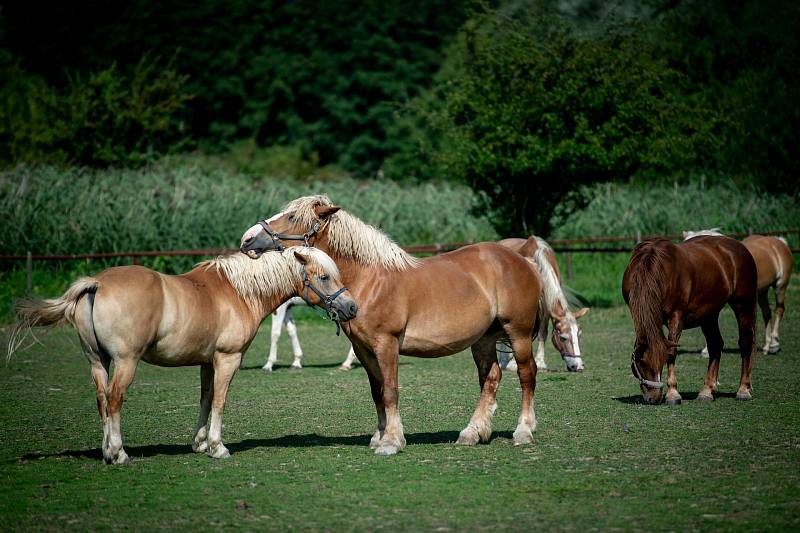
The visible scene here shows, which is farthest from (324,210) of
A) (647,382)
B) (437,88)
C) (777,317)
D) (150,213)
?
(437,88)

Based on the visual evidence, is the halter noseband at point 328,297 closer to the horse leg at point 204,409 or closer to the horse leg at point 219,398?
the horse leg at point 219,398

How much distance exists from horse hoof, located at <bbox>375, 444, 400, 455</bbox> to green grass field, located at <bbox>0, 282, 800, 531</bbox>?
9cm

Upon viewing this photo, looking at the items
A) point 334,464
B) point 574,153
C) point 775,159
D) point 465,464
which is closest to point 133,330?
point 334,464

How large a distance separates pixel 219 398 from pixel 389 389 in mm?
1345

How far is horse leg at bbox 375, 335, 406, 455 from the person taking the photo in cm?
725

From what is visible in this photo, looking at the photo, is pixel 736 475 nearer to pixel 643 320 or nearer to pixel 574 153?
pixel 643 320

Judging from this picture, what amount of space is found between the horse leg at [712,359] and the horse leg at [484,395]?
9.69 feet

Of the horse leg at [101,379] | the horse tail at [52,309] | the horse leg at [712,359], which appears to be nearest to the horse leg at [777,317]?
the horse leg at [712,359]

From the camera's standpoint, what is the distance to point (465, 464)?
6.82 m

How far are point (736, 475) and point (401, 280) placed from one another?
2.96 m

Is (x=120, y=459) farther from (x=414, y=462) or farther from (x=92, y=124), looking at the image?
(x=92, y=124)

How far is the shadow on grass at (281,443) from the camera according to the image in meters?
7.40

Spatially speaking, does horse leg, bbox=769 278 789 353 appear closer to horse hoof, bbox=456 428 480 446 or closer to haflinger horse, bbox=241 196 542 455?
haflinger horse, bbox=241 196 542 455

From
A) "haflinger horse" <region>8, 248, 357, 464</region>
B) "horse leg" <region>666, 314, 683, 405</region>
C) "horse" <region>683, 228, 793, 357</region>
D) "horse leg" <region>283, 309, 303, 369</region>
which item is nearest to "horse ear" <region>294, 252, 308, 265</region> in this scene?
"haflinger horse" <region>8, 248, 357, 464</region>
